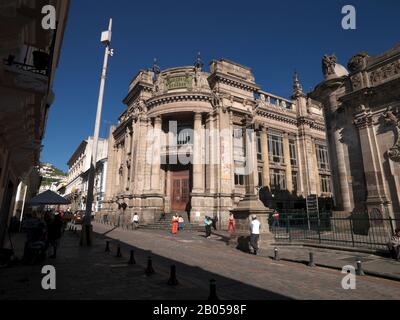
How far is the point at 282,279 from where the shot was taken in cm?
714

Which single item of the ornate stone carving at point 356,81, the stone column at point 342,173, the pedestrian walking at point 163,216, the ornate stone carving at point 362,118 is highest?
the ornate stone carving at point 356,81

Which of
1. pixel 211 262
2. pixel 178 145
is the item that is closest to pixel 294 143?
pixel 178 145

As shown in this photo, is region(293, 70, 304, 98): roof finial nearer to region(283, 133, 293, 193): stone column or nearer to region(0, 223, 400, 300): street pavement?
region(283, 133, 293, 193): stone column

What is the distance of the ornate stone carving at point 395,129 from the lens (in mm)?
13008

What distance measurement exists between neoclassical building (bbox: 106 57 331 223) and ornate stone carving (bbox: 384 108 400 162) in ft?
45.2

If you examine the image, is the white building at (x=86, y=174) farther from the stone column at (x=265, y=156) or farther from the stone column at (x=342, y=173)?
the stone column at (x=342, y=173)

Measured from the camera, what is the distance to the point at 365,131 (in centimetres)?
1420

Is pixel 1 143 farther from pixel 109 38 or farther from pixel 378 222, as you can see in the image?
pixel 378 222

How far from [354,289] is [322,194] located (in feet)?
113

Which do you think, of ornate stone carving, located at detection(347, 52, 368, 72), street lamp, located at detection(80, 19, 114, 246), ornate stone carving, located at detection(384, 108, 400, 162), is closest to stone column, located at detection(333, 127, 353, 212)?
ornate stone carving, located at detection(384, 108, 400, 162)

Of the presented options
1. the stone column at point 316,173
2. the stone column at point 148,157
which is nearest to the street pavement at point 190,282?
the stone column at point 148,157

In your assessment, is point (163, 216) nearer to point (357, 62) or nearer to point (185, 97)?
point (185, 97)

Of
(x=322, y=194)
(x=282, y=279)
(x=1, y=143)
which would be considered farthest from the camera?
(x=322, y=194)

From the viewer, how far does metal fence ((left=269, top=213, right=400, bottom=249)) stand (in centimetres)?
1177
